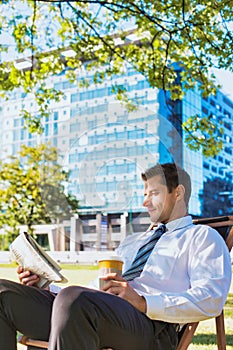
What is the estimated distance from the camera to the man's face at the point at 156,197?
196 cm

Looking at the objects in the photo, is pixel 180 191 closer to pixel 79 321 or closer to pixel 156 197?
pixel 156 197

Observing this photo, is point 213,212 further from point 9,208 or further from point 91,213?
point 91,213

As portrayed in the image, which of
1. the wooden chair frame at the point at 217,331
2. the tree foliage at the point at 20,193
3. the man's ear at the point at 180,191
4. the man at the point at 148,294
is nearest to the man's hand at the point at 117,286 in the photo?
the man at the point at 148,294

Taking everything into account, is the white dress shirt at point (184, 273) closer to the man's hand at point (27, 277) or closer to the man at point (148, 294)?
the man at point (148, 294)

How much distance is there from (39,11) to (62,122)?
6154 millimetres

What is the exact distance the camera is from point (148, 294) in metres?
1.77

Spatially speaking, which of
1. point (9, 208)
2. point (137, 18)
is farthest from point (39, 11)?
point (9, 208)

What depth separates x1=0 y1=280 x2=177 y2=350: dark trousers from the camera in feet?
4.92

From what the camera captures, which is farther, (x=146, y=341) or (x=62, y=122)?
(x=62, y=122)

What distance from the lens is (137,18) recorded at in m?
6.90

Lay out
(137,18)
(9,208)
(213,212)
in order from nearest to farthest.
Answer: (137,18) → (9,208) → (213,212)

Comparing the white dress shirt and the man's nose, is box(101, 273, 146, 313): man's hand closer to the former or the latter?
the white dress shirt

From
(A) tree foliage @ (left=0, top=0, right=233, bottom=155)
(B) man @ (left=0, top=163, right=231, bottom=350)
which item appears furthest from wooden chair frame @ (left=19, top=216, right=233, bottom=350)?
(A) tree foliage @ (left=0, top=0, right=233, bottom=155)

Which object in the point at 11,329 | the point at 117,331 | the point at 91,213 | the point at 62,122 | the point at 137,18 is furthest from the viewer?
the point at 137,18
